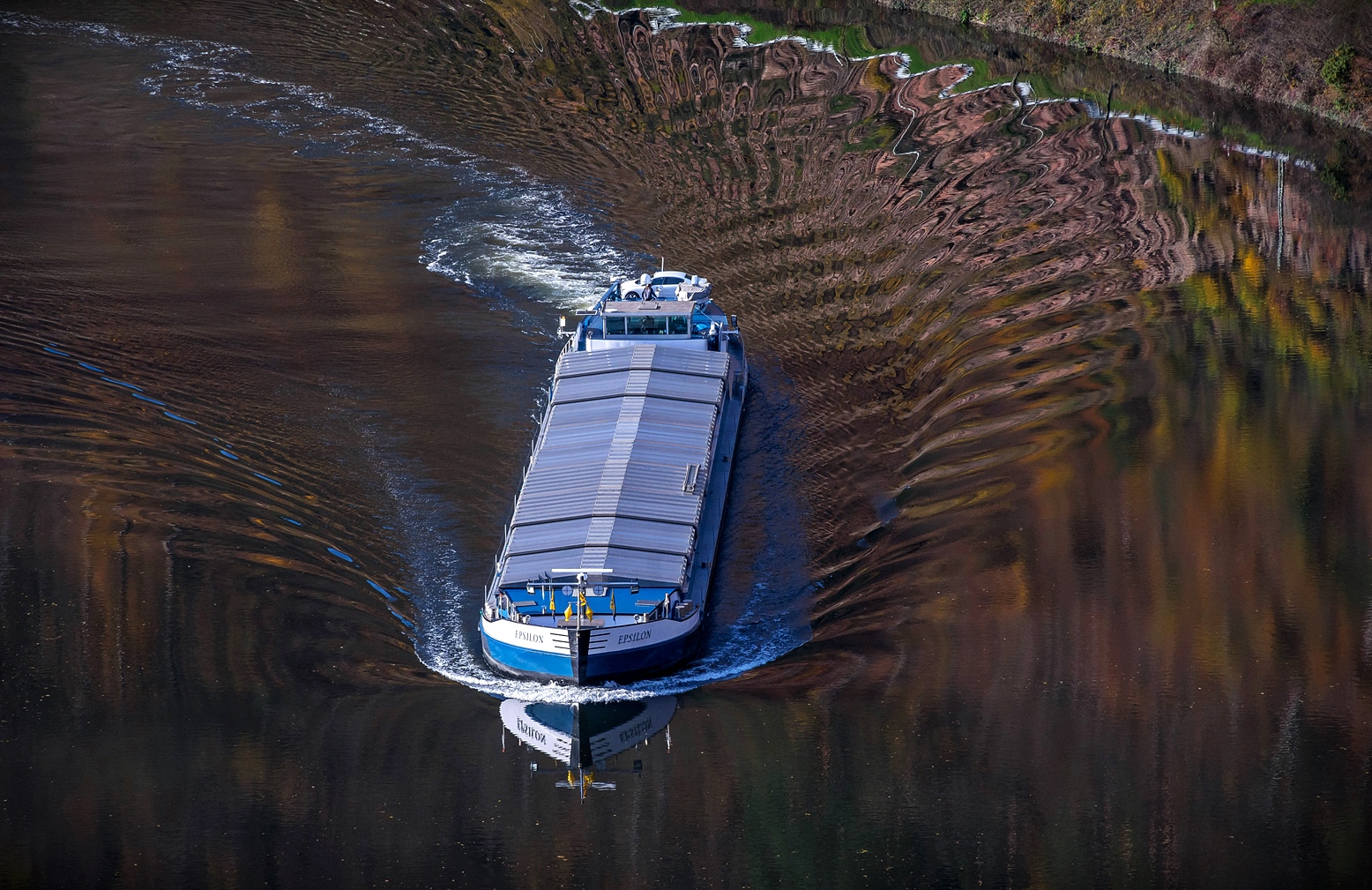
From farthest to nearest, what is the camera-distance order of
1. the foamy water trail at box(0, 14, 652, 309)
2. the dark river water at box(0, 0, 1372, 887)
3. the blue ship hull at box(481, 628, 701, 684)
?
the foamy water trail at box(0, 14, 652, 309), the blue ship hull at box(481, 628, 701, 684), the dark river water at box(0, 0, 1372, 887)

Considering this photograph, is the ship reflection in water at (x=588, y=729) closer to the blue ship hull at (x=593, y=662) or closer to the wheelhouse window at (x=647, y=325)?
the blue ship hull at (x=593, y=662)

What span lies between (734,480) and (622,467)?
517 centimetres

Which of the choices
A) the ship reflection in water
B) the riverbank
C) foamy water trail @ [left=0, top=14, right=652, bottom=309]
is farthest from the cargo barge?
the riverbank

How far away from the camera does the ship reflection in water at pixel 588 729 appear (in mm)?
34531

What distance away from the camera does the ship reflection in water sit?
34.5m

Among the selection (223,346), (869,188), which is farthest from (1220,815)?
(869,188)

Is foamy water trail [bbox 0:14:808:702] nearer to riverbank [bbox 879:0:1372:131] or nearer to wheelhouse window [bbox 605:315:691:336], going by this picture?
wheelhouse window [bbox 605:315:691:336]

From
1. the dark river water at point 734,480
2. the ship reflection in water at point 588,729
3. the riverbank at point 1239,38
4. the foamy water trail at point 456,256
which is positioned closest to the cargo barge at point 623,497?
the ship reflection in water at point 588,729

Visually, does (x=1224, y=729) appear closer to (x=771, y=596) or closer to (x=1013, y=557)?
(x=1013, y=557)

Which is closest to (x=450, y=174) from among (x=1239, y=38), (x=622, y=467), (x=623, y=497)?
(x=622, y=467)

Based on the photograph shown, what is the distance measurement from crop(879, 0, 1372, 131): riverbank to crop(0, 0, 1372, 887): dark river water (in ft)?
8.03

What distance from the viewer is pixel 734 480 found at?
4641cm

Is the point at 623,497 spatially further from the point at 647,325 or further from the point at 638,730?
the point at 647,325

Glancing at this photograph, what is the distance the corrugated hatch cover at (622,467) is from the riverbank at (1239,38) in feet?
153
